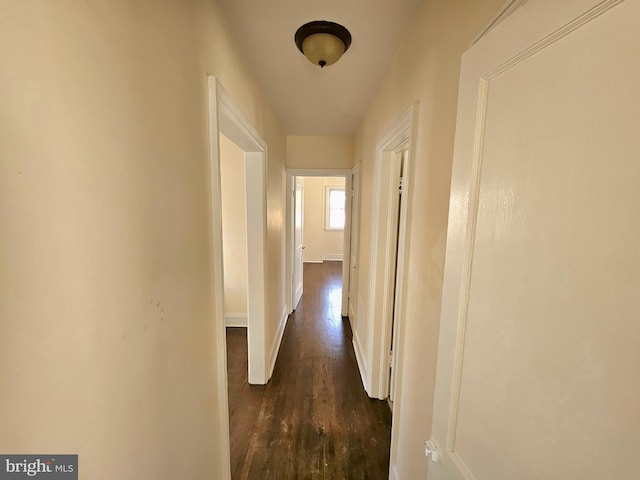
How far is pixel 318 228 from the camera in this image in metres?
7.47

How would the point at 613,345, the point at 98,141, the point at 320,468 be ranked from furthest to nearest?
the point at 320,468
the point at 98,141
the point at 613,345

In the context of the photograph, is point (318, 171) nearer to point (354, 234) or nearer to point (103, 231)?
point (354, 234)

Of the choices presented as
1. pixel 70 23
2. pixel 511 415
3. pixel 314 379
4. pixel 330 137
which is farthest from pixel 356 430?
pixel 330 137

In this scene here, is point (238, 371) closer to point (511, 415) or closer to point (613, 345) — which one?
point (511, 415)

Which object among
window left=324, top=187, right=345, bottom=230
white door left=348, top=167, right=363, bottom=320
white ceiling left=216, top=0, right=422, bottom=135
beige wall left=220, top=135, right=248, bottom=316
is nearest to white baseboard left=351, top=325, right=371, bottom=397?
white door left=348, top=167, right=363, bottom=320

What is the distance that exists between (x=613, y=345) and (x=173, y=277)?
979 millimetres

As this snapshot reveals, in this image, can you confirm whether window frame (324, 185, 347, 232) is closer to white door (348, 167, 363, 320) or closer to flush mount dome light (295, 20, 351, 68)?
white door (348, 167, 363, 320)

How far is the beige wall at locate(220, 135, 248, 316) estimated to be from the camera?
3.16m

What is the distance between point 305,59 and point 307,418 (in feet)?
8.27

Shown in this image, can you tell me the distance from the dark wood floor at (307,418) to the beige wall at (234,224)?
0.50 m

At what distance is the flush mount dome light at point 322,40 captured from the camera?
4.23 ft

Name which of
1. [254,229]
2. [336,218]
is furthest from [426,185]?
[336,218]

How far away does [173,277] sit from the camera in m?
0.82

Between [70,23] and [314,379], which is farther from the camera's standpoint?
[314,379]
